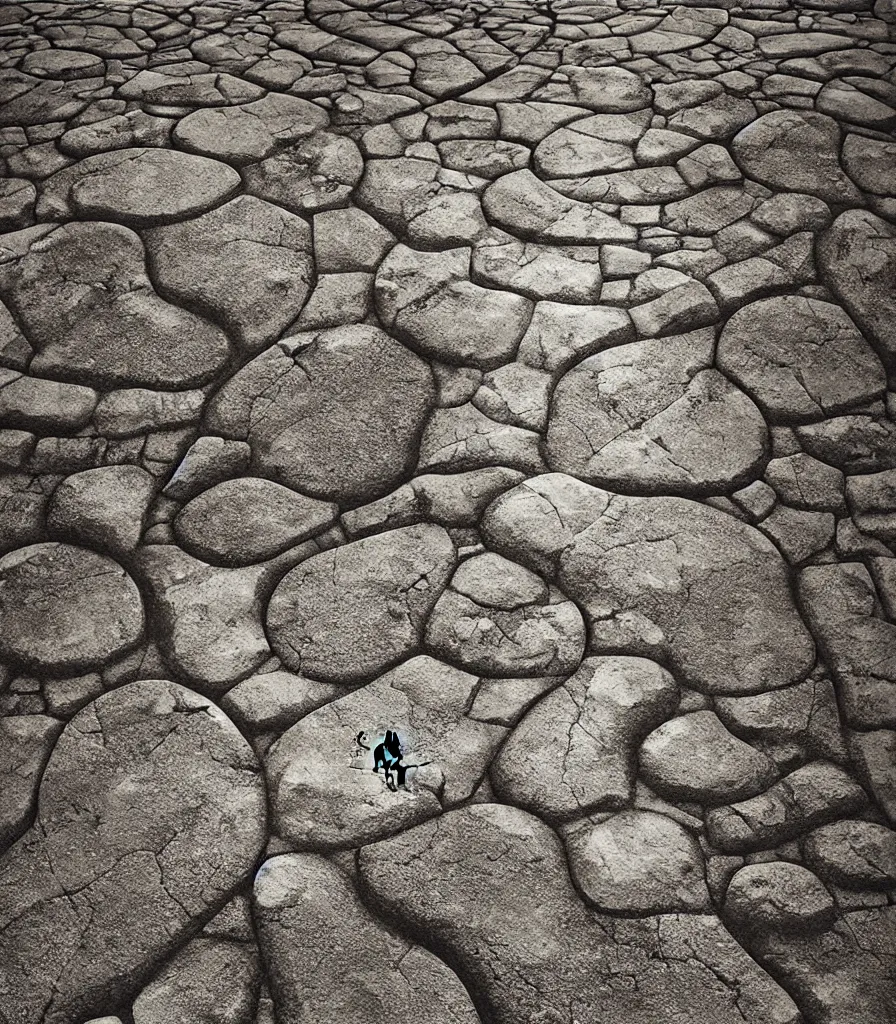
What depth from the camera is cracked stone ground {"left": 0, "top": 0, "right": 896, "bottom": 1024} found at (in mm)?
1569

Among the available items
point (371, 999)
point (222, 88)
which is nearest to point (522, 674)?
point (371, 999)

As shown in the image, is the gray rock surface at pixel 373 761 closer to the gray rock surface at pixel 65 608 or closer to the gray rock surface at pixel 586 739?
the gray rock surface at pixel 586 739

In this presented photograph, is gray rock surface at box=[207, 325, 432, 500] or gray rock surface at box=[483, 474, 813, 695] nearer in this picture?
gray rock surface at box=[483, 474, 813, 695]

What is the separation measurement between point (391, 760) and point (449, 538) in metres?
0.50

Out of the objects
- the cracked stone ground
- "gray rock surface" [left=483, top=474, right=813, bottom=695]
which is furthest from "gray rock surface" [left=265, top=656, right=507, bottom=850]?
"gray rock surface" [left=483, top=474, right=813, bottom=695]

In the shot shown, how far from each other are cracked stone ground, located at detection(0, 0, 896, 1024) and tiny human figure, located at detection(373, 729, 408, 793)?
18 mm

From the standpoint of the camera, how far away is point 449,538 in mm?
2070

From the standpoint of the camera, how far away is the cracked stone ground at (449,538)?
1.57m

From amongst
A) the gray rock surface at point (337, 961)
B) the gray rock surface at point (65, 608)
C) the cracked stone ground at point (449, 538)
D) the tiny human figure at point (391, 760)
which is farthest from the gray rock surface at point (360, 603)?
the gray rock surface at point (337, 961)

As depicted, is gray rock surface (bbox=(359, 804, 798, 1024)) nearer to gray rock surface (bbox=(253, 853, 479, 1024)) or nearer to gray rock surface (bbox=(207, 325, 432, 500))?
gray rock surface (bbox=(253, 853, 479, 1024))

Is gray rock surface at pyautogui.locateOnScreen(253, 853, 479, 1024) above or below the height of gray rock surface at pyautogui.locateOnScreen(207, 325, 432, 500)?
below

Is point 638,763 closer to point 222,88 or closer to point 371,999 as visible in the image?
point 371,999

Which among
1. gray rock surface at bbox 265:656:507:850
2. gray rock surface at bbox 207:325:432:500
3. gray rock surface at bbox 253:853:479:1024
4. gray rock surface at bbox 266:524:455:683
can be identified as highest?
gray rock surface at bbox 207:325:432:500

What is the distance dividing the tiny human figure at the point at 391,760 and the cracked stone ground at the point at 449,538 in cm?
2
